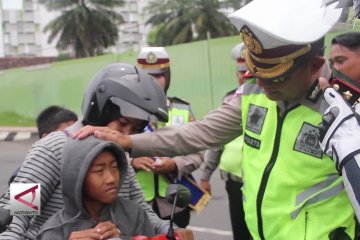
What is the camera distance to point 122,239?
2193mm

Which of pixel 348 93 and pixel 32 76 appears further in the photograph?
pixel 32 76

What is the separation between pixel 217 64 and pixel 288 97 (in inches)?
586

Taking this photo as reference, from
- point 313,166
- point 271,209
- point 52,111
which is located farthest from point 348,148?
point 52,111

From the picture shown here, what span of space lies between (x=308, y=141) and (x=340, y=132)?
14.4 inches

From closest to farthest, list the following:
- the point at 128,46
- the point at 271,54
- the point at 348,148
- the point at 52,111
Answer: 1. the point at 348,148
2. the point at 271,54
3. the point at 52,111
4. the point at 128,46

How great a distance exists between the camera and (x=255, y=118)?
7.59ft

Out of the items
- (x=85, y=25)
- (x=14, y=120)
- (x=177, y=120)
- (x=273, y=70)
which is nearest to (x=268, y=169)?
(x=273, y=70)

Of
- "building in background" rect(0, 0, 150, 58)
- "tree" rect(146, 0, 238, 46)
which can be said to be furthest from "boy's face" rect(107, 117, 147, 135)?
"building in background" rect(0, 0, 150, 58)

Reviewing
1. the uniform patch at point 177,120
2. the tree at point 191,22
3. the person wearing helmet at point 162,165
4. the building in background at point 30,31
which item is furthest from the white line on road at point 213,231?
the building in background at point 30,31

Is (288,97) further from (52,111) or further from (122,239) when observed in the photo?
(52,111)

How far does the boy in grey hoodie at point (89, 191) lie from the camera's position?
2160 millimetres

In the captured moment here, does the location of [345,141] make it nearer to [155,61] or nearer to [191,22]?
[155,61]

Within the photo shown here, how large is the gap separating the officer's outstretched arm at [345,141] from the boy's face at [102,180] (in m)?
0.78

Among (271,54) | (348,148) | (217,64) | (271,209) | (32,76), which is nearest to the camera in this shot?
(348,148)
